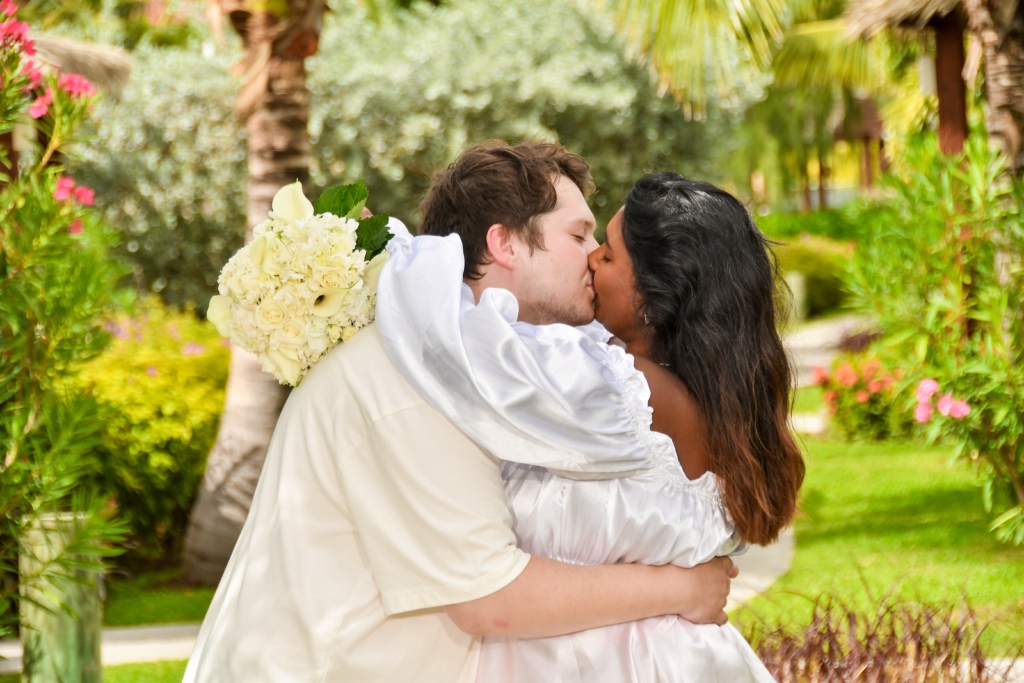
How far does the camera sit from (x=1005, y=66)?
5.92m

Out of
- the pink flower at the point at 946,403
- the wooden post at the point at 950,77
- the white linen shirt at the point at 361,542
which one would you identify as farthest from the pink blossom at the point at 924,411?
the white linen shirt at the point at 361,542

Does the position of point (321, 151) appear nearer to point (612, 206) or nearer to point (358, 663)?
point (612, 206)

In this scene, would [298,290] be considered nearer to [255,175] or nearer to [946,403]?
[946,403]

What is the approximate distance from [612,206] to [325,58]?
14.6ft

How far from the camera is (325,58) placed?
14.1 m

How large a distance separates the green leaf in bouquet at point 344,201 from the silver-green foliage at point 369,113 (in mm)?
11298

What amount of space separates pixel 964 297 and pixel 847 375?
6001 mm

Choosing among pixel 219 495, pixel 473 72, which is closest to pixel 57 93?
pixel 219 495

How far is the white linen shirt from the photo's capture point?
2064 millimetres

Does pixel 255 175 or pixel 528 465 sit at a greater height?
pixel 255 175

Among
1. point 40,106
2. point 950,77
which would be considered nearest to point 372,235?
point 40,106

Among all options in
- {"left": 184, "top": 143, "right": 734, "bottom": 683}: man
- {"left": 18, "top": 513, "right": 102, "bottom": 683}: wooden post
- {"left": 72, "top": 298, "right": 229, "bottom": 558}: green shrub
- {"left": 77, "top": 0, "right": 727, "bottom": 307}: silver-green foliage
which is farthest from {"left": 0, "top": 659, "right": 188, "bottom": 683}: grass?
{"left": 77, "top": 0, "right": 727, "bottom": 307}: silver-green foliage

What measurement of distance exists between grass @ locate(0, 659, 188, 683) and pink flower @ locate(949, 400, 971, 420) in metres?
3.78

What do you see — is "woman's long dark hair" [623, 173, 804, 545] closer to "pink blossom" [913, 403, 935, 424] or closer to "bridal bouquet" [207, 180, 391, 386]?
"bridal bouquet" [207, 180, 391, 386]
